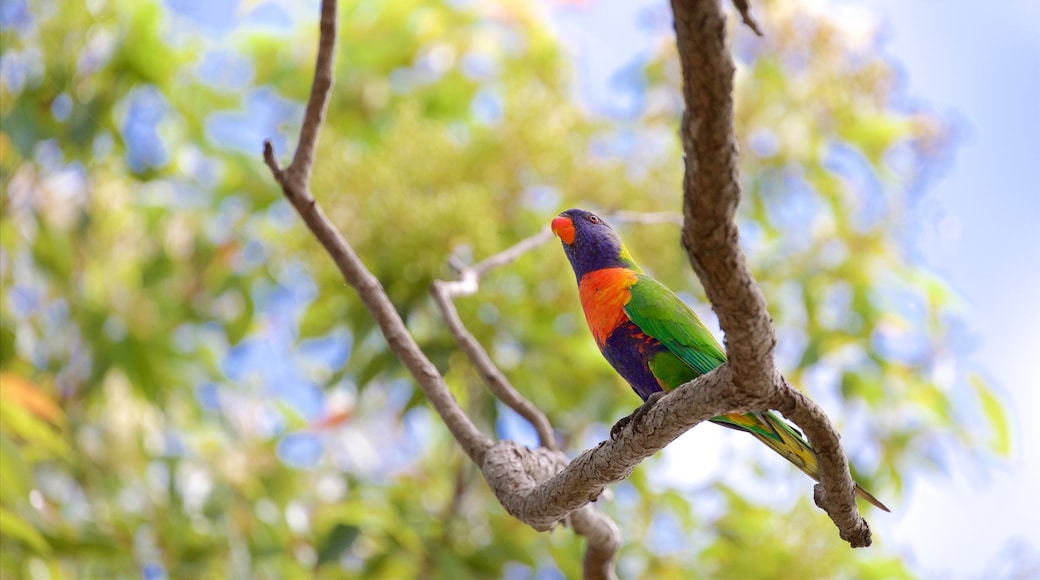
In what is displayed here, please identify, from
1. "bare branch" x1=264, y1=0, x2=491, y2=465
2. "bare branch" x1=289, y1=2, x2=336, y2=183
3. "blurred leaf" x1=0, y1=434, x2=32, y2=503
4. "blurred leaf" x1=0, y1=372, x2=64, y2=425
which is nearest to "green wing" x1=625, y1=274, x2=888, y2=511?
"bare branch" x1=264, y1=0, x2=491, y2=465

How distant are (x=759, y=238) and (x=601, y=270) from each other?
1.67m

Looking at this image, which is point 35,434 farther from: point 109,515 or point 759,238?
point 759,238

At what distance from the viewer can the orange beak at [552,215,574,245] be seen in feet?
5.43

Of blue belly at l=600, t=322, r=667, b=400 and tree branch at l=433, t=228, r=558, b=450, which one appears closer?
blue belly at l=600, t=322, r=667, b=400

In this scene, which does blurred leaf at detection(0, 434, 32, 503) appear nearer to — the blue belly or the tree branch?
the tree branch

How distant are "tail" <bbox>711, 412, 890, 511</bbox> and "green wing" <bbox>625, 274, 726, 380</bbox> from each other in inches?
3.7

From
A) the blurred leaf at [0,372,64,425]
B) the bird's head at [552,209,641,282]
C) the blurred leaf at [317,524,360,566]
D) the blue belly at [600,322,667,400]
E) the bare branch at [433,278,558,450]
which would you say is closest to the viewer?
the blue belly at [600,322,667,400]

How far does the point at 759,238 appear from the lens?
3.14 meters

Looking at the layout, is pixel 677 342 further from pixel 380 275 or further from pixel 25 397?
pixel 25 397

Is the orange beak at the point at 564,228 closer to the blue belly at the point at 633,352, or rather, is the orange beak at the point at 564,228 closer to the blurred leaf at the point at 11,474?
the blue belly at the point at 633,352

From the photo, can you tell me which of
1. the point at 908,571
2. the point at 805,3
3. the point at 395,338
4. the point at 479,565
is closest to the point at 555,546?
the point at 479,565

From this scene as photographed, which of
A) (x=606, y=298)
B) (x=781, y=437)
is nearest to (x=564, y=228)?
(x=606, y=298)

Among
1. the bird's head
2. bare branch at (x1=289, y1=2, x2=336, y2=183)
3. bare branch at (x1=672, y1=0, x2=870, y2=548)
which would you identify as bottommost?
bare branch at (x1=672, y1=0, x2=870, y2=548)

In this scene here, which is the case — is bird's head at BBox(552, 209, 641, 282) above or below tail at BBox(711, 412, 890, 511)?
above
